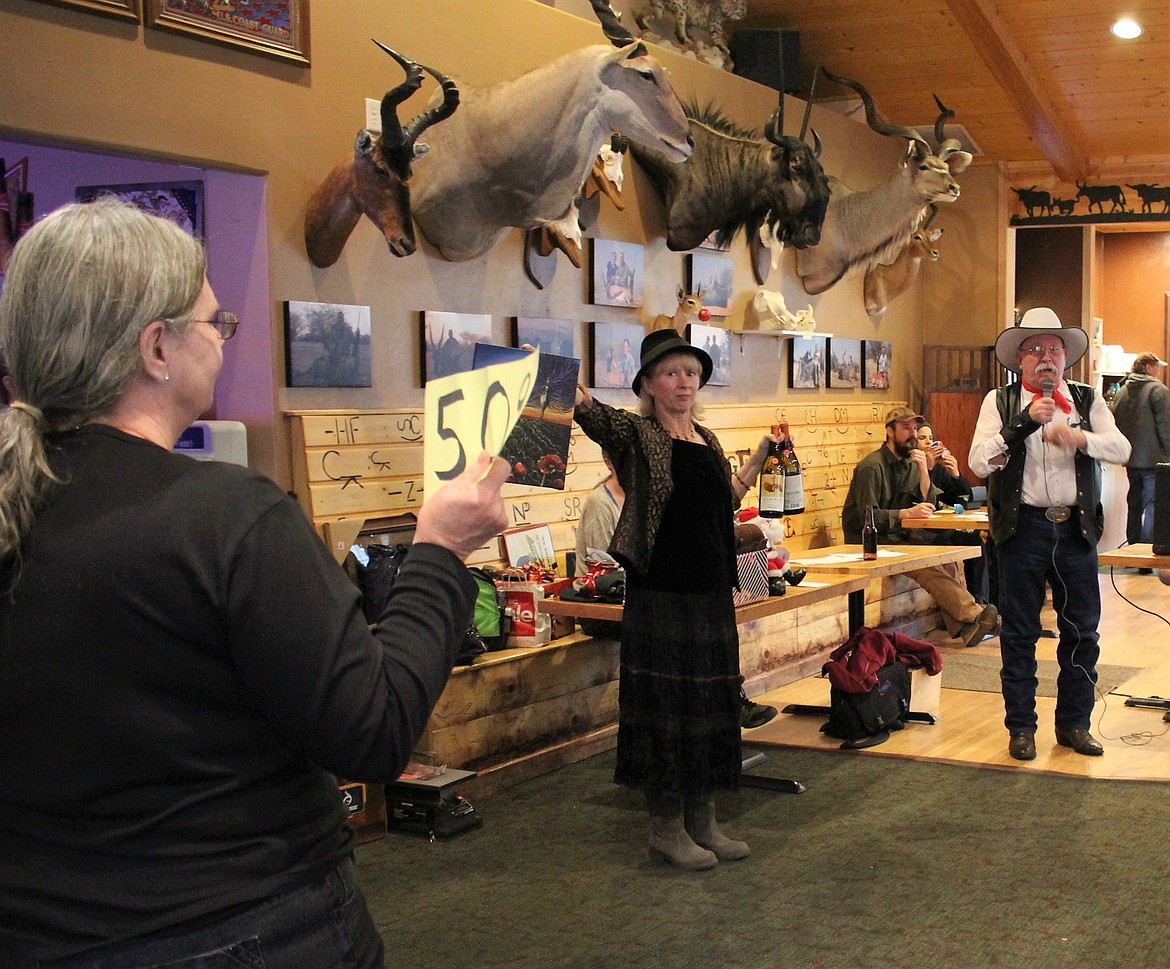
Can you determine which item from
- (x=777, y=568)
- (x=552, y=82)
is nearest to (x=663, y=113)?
(x=552, y=82)

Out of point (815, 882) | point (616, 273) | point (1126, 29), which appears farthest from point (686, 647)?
point (1126, 29)

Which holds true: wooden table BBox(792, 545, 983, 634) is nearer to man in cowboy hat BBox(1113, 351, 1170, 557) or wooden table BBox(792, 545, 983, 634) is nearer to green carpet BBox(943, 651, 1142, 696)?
green carpet BBox(943, 651, 1142, 696)

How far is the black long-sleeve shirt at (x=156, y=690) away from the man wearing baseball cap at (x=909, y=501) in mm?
6813

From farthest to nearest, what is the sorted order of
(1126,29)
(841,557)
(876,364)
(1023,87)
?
(876,364) < (1023,87) < (1126,29) < (841,557)

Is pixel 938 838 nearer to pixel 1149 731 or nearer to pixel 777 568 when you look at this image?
pixel 777 568

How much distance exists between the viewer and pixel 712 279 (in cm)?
760

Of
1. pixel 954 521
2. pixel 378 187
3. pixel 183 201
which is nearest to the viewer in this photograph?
pixel 378 187

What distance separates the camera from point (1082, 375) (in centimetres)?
1219

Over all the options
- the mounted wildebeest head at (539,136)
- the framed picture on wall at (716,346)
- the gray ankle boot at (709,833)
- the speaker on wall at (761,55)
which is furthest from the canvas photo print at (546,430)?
the speaker on wall at (761,55)

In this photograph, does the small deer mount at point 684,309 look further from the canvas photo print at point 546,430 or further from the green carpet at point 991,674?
the canvas photo print at point 546,430

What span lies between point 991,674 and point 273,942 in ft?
21.1

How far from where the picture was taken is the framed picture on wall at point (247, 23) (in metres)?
4.43

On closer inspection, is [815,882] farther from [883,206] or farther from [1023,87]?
[1023,87]

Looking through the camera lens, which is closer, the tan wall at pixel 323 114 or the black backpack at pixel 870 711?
the tan wall at pixel 323 114
